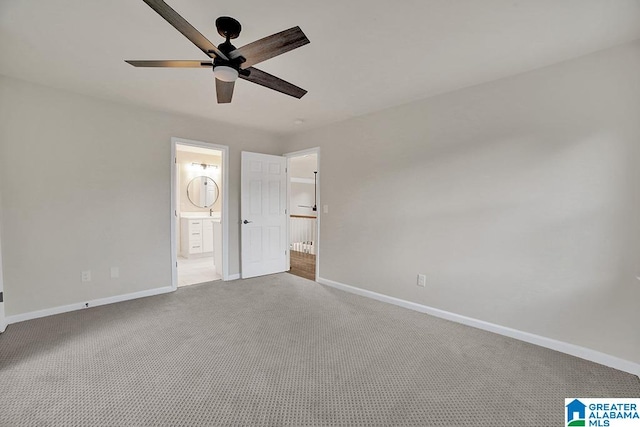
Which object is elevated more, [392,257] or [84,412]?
[392,257]

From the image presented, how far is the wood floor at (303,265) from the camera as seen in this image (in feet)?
15.8

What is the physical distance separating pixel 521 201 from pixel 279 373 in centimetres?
251

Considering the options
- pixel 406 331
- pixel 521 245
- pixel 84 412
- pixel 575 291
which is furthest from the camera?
pixel 406 331

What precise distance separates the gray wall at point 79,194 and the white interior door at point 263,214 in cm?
103

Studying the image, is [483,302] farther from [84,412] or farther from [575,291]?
[84,412]

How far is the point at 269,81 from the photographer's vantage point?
2096 millimetres

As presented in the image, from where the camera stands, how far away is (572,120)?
7.39ft

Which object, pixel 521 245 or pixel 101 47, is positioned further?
pixel 521 245

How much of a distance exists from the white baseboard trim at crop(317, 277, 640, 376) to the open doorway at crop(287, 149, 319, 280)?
4.86ft

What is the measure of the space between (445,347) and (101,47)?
145 inches

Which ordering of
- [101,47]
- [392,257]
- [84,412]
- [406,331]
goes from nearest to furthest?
[84,412] < [101,47] < [406,331] < [392,257]

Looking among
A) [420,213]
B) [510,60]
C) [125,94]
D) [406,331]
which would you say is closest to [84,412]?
[406,331]

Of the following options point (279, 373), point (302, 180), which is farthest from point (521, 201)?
point (302, 180)

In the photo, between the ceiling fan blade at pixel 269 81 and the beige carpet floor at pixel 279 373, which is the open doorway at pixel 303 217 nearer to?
the beige carpet floor at pixel 279 373
